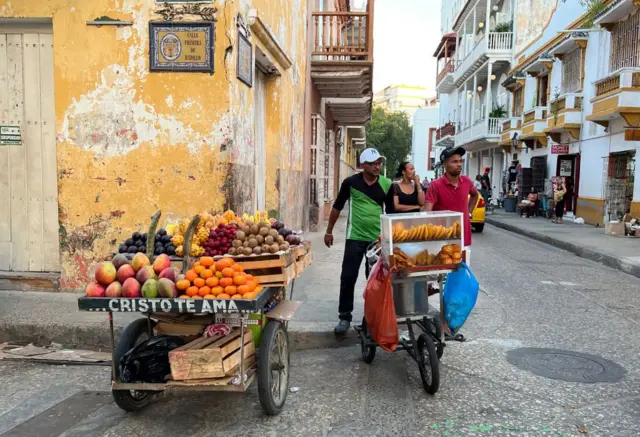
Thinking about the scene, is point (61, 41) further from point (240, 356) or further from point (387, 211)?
point (240, 356)

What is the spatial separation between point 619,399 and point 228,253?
9.90 ft

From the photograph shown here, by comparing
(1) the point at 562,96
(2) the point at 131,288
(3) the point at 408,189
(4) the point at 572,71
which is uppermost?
(4) the point at 572,71

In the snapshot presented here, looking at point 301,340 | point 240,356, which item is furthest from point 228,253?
point 301,340

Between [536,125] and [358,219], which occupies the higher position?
[536,125]

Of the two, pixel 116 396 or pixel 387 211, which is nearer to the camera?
pixel 116 396

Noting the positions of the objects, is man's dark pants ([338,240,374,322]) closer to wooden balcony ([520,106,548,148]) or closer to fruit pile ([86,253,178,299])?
fruit pile ([86,253,178,299])

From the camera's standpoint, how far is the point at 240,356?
3.33 metres

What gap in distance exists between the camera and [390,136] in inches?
2112

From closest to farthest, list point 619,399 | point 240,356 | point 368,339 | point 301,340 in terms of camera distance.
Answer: point 240,356, point 619,399, point 368,339, point 301,340

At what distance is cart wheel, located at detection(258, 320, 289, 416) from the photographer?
3330 mm

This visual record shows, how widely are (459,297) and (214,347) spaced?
198cm

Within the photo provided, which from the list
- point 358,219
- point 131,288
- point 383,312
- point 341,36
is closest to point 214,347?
point 131,288

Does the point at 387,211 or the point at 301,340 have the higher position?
the point at 387,211

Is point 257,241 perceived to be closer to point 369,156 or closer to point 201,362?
point 201,362
